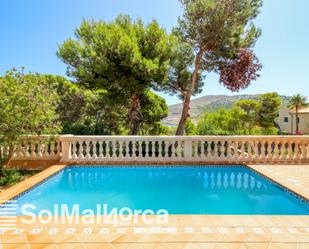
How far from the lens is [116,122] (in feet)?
49.7

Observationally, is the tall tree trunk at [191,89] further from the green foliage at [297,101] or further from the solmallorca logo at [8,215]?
the green foliage at [297,101]

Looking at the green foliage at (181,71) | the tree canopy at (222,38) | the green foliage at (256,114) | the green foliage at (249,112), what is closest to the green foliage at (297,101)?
the green foliage at (256,114)

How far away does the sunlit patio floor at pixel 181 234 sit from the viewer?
2.98 m

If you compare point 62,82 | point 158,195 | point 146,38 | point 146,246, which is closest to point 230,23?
point 146,38

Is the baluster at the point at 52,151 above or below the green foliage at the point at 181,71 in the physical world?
below

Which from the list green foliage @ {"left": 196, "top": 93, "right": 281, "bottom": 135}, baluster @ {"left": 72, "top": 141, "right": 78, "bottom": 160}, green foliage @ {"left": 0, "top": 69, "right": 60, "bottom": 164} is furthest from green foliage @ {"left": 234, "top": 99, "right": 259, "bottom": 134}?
green foliage @ {"left": 0, "top": 69, "right": 60, "bottom": 164}

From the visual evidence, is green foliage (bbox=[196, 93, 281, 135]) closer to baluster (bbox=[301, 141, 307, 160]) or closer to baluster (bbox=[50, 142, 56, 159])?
baluster (bbox=[301, 141, 307, 160])

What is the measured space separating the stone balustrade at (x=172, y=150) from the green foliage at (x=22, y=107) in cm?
108

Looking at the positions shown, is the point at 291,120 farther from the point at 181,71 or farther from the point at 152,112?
the point at 181,71

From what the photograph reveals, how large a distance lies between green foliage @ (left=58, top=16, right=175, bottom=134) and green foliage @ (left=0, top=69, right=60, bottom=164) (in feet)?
10.3

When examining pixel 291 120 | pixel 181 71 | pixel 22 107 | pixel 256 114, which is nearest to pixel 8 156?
pixel 22 107

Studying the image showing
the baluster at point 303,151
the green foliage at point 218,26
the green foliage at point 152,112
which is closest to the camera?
the baluster at point 303,151

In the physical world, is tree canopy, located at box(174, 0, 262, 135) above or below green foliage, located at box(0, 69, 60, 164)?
above

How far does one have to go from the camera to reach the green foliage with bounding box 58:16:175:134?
952 cm
